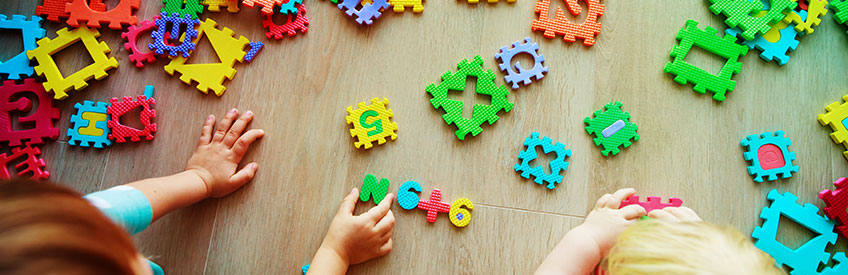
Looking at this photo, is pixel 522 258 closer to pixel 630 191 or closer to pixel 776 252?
pixel 630 191

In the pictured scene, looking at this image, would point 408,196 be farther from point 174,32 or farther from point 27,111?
point 27,111

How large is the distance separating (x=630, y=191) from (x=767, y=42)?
1.53 ft

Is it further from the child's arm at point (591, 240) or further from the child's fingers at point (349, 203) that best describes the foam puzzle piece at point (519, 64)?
the child's fingers at point (349, 203)

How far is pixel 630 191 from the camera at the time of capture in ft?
3.37

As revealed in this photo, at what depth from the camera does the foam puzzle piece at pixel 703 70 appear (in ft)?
3.50

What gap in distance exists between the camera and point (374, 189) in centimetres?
105

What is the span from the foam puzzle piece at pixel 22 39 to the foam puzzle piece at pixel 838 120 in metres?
1.79

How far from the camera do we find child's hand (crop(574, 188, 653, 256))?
3.19 ft

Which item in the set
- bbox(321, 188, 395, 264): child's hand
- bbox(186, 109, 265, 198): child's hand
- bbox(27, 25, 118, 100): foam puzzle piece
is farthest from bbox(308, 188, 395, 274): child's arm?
bbox(27, 25, 118, 100): foam puzzle piece

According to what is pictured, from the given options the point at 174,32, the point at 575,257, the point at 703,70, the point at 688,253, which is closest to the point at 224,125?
the point at 174,32

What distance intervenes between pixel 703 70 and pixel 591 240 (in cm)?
47

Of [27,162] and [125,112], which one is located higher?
[125,112]

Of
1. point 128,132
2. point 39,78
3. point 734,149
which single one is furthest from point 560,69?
point 39,78

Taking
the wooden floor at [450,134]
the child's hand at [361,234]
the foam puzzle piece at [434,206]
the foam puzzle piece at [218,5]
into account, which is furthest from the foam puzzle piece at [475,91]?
the foam puzzle piece at [218,5]
